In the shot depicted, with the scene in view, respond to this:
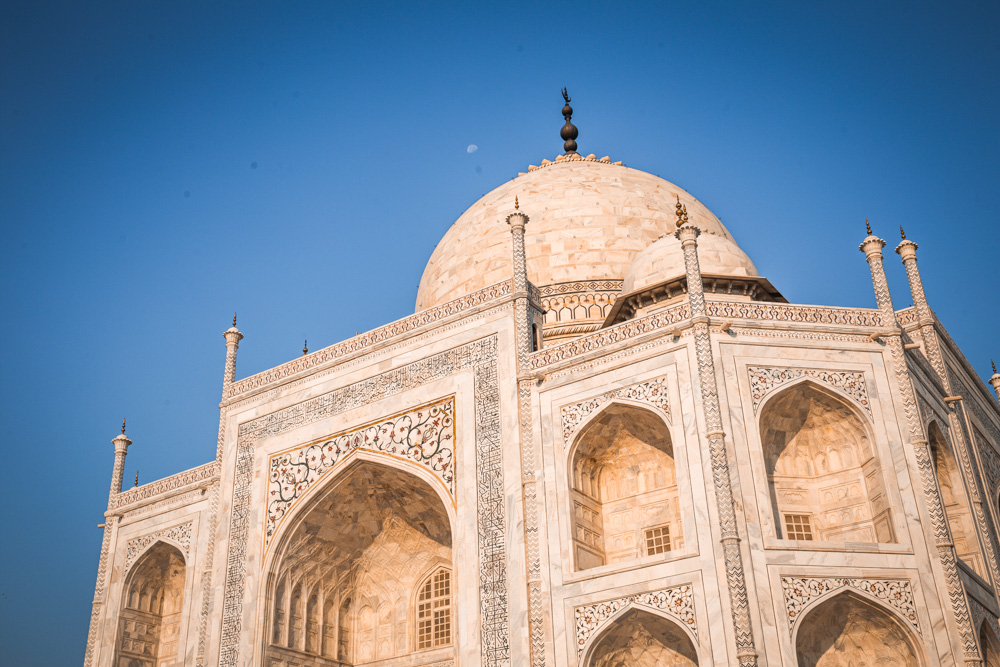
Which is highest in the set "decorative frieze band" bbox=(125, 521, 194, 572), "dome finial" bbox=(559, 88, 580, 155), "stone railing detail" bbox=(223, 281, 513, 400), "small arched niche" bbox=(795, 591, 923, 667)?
"dome finial" bbox=(559, 88, 580, 155)

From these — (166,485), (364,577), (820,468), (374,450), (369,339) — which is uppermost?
(369,339)

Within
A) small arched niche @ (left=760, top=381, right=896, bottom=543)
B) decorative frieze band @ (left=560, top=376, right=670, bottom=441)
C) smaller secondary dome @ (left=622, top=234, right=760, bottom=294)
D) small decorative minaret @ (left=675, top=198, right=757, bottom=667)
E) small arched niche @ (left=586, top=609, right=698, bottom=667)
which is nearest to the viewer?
small decorative minaret @ (left=675, top=198, right=757, bottom=667)

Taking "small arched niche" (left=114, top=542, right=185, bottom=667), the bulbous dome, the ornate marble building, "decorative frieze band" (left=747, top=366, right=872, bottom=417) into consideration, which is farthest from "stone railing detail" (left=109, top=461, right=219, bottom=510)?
"decorative frieze band" (left=747, top=366, right=872, bottom=417)

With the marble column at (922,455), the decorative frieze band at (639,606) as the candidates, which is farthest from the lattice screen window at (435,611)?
the marble column at (922,455)

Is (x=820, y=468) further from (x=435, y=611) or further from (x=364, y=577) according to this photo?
(x=364, y=577)

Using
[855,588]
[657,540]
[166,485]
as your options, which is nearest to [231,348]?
[166,485]

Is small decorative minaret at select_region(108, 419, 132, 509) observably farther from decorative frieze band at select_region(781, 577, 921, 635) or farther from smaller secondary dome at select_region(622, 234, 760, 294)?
decorative frieze band at select_region(781, 577, 921, 635)

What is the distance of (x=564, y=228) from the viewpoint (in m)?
20.2

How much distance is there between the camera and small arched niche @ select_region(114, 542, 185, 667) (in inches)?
715

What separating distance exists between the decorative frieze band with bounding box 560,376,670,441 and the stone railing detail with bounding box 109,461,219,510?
6851mm

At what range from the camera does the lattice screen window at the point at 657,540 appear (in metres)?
A: 13.4

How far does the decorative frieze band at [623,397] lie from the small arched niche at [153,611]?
27.5 ft

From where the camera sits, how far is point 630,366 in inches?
531

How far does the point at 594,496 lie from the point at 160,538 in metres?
8.51
